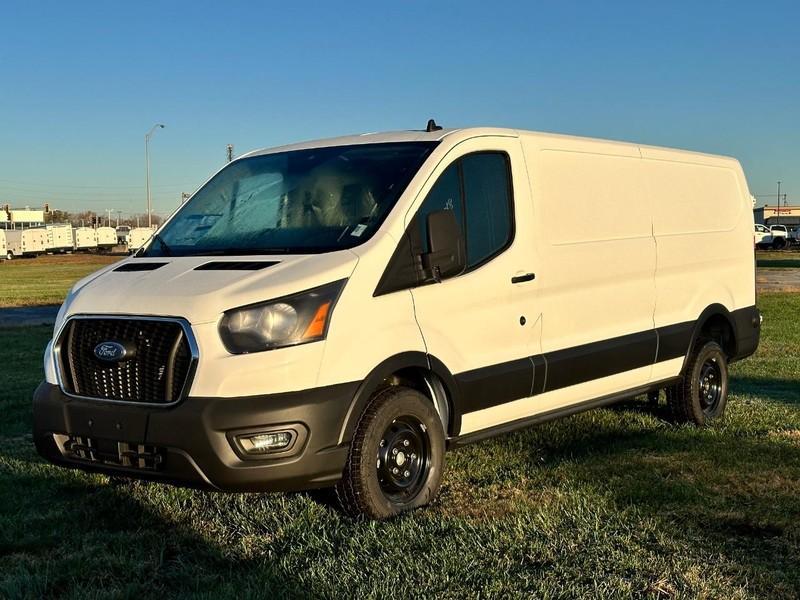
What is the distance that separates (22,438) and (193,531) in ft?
10.1

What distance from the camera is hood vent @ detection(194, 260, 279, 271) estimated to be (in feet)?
15.4

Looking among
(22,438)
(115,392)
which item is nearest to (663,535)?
(115,392)

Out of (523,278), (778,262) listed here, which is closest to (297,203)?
(523,278)

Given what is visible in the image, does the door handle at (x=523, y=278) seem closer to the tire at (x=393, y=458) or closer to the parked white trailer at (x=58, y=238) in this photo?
the tire at (x=393, y=458)

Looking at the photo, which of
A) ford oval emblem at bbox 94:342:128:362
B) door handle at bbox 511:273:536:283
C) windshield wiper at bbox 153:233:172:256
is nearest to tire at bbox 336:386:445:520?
door handle at bbox 511:273:536:283

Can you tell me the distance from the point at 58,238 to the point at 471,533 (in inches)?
2705

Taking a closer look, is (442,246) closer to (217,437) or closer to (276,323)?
(276,323)

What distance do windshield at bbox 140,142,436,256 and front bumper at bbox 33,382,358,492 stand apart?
0.92 m

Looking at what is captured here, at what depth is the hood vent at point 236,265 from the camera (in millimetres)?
4699

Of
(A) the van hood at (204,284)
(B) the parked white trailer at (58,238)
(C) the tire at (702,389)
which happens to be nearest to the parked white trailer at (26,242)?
(B) the parked white trailer at (58,238)

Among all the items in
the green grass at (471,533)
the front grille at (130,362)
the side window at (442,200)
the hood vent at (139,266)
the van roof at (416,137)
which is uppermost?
the van roof at (416,137)

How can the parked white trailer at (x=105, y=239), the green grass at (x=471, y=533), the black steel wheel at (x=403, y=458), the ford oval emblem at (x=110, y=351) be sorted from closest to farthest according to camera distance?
the green grass at (x=471, y=533), the ford oval emblem at (x=110, y=351), the black steel wheel at (x=403, y=458), the parked white trailer at (x=105, y=239)

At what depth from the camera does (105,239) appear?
2977 inches

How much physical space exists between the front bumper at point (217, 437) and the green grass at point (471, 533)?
→ 337 mm
